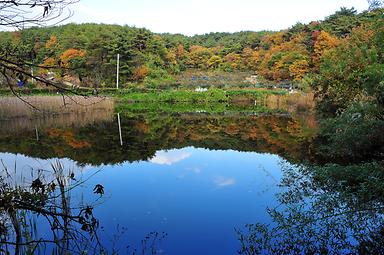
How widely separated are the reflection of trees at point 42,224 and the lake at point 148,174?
3 cm

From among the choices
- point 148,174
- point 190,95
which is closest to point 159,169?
point 148,174

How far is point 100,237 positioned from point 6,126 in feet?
37.5

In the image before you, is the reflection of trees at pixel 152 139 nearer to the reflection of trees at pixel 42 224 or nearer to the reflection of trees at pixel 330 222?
the reflection of trees at pixel 330 222

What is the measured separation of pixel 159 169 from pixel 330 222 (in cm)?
477

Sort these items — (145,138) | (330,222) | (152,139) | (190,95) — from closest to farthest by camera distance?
(330,222) < (152,139) < (145,138) < (190,95)

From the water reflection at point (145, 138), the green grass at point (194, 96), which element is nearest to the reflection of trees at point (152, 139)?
the water reflection at point (145, 138)

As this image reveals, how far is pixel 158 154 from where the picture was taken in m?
10.3

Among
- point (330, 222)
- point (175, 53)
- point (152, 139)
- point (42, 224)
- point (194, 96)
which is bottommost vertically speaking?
point (152, 139)

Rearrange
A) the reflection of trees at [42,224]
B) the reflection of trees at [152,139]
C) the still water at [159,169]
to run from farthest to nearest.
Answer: the reflection of trees at [152,139], the still water at [159,169], the reflection of trees at [42,224]

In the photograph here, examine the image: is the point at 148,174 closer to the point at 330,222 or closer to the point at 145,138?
the point at 330,222

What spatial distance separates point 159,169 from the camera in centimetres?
848

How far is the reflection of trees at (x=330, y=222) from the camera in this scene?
4004mm

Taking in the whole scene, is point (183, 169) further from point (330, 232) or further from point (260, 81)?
point (260, 81)

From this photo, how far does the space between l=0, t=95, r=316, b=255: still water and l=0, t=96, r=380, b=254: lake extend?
2cm
